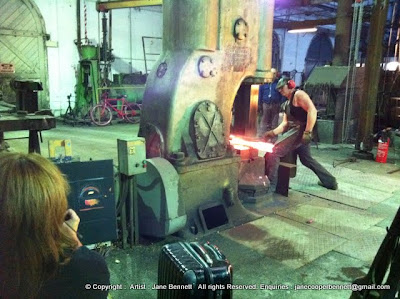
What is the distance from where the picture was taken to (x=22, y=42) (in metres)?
12.6

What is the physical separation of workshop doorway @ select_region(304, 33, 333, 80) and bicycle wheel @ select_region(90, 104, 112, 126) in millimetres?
14406

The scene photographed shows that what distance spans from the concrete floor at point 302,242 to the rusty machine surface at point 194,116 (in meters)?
0.40

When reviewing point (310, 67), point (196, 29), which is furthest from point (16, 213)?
point (310, 67)

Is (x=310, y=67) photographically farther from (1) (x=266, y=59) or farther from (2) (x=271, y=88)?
(1) (x=266, y=59)

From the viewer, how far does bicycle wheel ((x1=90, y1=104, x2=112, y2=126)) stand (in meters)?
12.7

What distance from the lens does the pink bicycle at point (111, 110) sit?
12773 mm

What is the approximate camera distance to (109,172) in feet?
12.5

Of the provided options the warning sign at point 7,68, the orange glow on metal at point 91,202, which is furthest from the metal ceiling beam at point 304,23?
the orange glow on metal at point 91,202

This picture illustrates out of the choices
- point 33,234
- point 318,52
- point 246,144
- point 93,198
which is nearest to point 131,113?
point 246,144

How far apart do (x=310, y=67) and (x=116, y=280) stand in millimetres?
22091

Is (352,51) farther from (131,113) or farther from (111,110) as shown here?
(111,110)

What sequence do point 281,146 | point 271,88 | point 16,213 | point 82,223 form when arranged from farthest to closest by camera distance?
point 271,88 → point 281,146 → point 82,223 → point 16,213

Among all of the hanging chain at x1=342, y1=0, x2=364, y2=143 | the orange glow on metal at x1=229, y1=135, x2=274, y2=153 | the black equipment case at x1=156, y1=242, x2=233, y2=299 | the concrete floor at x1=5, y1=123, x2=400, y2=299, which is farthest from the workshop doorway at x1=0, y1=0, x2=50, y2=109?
the black equipment case at x1=156, y1=242, x2=233, y2=299

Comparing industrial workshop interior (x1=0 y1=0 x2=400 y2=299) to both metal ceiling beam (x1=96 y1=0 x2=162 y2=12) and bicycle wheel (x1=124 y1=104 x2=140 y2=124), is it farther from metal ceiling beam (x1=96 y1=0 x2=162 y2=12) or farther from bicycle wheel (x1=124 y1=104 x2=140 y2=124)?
bicycle wheel (x1=124 y1=104 x2=140 y2=124)
